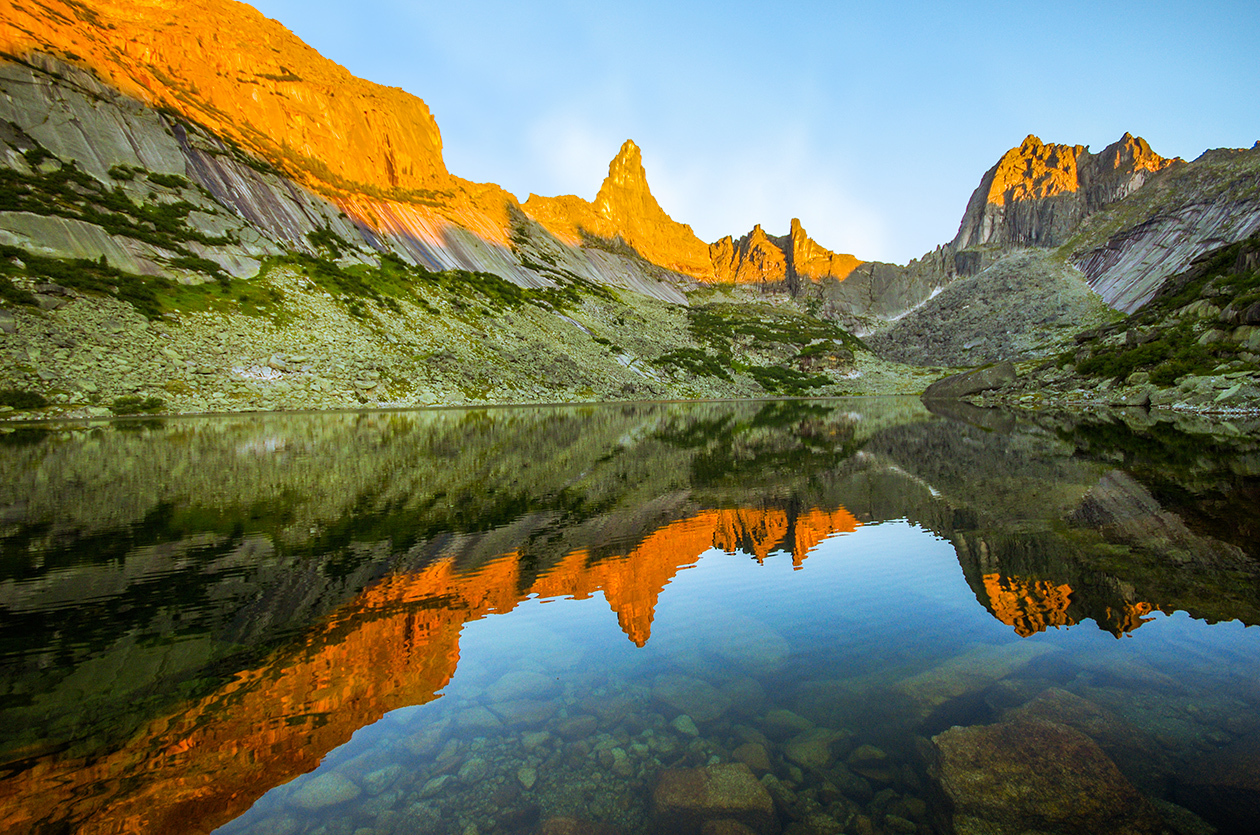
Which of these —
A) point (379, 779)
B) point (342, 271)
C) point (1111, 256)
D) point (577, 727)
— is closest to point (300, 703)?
point (379, 779)

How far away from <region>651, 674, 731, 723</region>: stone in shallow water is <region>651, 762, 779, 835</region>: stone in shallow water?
109 cm

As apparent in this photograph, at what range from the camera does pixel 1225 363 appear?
5400 cm

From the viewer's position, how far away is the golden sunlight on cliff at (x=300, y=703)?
5.39 metres

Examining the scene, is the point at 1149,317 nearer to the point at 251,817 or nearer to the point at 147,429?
the point at 251,817

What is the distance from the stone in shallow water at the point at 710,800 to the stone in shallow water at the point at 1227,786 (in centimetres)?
395

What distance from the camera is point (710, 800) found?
18.2 ft

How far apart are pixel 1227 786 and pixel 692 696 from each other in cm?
558

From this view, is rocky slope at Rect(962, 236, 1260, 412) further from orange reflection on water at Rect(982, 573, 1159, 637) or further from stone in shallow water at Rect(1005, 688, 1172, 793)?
stone in shallow water at Rect(1005, 688, 1172, 793)

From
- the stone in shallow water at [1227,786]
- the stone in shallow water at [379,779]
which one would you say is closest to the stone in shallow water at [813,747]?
the stone in shallow water at [1227,786]

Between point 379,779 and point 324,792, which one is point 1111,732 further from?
point 324,792

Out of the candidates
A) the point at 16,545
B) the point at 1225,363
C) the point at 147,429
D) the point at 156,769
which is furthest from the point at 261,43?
the point at 1225,363

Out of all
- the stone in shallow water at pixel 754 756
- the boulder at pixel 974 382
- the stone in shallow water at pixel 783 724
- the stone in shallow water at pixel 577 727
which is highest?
the boulder at pixel 974 382

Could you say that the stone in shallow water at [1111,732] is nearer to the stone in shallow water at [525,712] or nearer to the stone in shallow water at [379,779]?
the stone in shallow water at [525,712]

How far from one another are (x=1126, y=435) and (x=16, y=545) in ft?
177
